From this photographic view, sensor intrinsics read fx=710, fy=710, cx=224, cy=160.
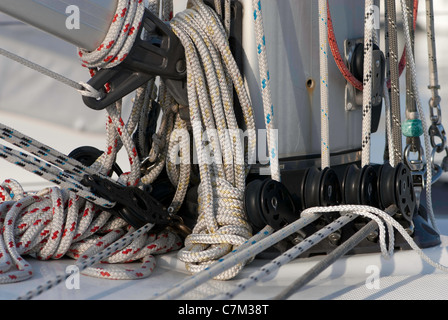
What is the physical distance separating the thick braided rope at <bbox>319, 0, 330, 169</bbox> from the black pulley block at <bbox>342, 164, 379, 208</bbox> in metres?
0.07

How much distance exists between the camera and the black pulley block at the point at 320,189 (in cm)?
107

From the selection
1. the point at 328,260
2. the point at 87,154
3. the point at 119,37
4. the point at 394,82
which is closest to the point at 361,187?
the point at 328,260

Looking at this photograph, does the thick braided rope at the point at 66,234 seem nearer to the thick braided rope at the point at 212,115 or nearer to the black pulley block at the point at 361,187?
the thick braided rope at the point at 212,115

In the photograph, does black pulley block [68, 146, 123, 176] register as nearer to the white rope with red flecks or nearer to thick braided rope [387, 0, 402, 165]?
the white rope with red flecks

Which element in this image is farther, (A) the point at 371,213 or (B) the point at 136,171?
(B) the point at 136,171

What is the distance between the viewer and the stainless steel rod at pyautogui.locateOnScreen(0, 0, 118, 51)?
37.8 inches

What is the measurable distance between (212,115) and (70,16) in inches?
11.5

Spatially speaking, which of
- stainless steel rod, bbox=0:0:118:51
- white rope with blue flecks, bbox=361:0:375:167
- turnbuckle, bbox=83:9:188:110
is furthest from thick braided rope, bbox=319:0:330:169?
stainless steel rod, bbox=0:0:118:51

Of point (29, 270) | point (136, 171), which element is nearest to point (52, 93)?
point (136, 171)

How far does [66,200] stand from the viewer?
1194mm

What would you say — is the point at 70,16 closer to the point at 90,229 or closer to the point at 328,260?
the point at 90,229
